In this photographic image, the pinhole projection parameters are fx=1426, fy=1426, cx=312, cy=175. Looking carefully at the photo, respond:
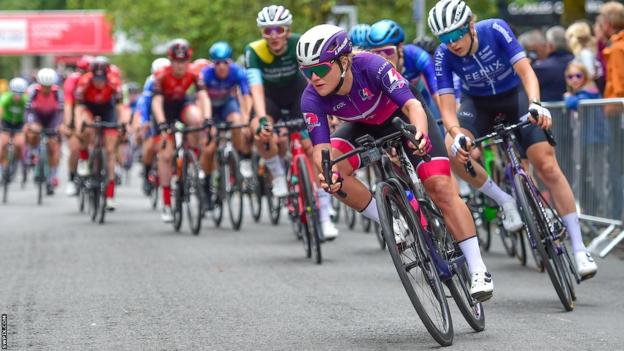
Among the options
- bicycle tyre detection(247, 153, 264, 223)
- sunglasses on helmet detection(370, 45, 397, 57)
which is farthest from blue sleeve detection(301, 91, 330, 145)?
bicycle tyre detection(247, 153, 264, 223)

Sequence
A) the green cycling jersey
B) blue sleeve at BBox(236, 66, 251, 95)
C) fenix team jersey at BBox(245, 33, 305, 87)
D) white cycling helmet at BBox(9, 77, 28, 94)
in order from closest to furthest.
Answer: fenix team jersey at BBox(245, 33, 305, 87) < blue sleeve at BBox(236, 66, 251, 95) < white cycling helmet at BBox(9, 77, 28, 94) < the green cycling jersey

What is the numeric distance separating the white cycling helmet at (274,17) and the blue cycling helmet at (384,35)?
116 cm

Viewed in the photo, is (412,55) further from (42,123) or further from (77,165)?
(42,123)

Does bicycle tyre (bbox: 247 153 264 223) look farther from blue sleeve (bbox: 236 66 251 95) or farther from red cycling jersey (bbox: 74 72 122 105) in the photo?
red cycling jersey (bbox: 74 72 122 105)

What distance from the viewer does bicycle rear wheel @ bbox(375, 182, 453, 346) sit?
6.96 meters

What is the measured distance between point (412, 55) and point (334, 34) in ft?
14.9

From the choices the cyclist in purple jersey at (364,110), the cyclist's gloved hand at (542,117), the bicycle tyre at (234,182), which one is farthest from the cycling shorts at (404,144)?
the bicycle tyre at (234,182)

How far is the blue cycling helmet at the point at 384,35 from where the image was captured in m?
11.3

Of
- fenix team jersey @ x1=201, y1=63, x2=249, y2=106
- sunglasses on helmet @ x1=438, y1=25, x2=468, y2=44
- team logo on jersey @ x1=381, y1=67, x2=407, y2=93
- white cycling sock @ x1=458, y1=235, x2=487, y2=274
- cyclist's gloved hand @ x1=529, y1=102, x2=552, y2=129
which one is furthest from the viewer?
fenix team jersey @ x1=201, y1=63, x2=249, y2=106

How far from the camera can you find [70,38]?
68.5 meters

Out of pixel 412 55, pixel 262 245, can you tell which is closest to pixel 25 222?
Answer: pixel 262 245

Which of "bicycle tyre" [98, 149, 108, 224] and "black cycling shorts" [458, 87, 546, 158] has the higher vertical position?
"black cycling shorts" [458, 87, 546, 158]

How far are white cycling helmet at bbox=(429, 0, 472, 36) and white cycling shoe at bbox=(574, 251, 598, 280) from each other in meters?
1.63

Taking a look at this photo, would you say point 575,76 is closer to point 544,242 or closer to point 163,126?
point 163,126
